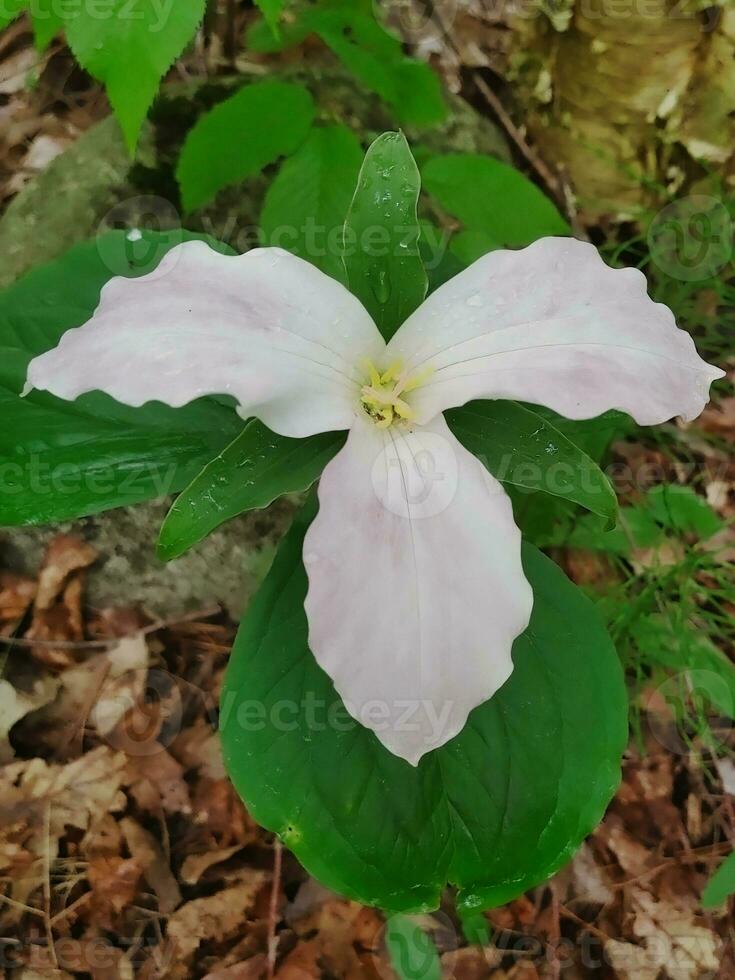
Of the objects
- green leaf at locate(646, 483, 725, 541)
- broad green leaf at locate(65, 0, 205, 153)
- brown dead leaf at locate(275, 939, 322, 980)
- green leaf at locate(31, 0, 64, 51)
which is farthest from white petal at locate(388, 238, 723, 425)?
brown dead leaf at locate(275, 939, 322, 980)

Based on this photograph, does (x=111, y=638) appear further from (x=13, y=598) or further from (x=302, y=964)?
(x=302, y=964)

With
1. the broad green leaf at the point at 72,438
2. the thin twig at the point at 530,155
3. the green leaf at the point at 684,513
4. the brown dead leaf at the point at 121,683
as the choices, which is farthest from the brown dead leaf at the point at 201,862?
the thin twig at the point at 530,155

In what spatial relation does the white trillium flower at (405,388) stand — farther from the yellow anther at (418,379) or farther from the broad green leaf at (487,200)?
the broad green leaf at (487,200)

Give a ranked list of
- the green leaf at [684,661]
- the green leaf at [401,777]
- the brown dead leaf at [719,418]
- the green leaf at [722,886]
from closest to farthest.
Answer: the green leaf at [401,777], the green leaf at [722,886], the green leaf at [684,661], the brown dead leaf at [719,418]

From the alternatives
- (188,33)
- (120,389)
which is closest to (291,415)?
(120,389)

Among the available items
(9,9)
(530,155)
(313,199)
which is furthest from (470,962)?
(530,155)

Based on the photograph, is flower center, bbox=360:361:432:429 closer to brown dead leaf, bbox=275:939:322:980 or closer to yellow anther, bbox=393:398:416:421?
yellow anther, bbox=393:398:416:421

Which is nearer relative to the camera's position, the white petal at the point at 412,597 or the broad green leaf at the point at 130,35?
the white petal at the point at 412,597
